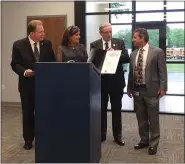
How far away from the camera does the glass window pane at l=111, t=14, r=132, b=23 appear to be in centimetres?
641

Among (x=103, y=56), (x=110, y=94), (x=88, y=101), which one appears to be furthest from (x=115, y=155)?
(x=88, y=101)

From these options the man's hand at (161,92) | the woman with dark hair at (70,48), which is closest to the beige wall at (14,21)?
the woman with dark hair at (70,48)

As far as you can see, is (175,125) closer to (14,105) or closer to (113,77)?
(113,77)

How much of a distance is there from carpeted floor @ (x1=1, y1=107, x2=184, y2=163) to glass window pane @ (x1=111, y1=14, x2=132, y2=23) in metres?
2.40

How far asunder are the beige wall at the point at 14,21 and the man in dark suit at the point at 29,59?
291 cm

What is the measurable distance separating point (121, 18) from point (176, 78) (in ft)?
8.63

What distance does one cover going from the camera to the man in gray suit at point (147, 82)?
10.8ft

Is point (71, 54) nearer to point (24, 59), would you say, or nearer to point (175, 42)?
point (24, 59)

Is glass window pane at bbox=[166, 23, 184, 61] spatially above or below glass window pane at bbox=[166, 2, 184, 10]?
below

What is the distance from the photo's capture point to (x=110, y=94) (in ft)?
12.3

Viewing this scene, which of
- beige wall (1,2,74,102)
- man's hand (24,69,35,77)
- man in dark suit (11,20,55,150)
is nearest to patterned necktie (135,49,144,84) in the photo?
man in dark suit (11,20,55,150)

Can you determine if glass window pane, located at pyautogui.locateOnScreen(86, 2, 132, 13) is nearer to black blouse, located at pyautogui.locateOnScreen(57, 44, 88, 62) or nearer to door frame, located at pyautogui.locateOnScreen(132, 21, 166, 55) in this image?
door frame, located at pyautogui.locateOnScreen(132, 21, 166, 55)

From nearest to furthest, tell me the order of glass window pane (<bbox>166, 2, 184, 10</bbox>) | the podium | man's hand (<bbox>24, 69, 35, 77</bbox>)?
the podium < man's hand (<bbox>24, 69, 35, 77</bbox>) < glass window pane (<bbox>166, 2, 184, 10</bbox>)

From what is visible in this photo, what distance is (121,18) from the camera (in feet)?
21.3
